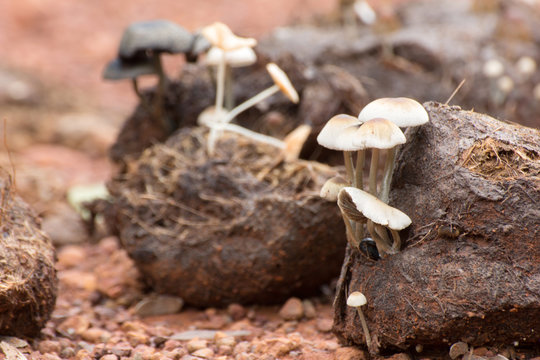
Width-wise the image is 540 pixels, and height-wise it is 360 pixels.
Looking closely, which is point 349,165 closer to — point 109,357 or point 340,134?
point 340,134

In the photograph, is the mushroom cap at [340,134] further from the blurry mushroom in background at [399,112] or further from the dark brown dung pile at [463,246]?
the dark brown dung pile at [463,246]

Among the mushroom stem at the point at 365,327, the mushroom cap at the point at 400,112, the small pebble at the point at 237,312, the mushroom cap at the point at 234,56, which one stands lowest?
the mushroom stem at the point at 365,327

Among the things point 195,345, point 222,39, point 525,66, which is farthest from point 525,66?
point 195,345

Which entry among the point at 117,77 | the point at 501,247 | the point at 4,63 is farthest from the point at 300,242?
the point at 4,63

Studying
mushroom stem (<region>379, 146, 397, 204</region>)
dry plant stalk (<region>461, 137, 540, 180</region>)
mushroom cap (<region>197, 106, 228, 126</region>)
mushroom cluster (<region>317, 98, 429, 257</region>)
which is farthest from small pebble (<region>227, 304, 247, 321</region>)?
dry plant stalk (<region>461, 137, 540, 180</region>)

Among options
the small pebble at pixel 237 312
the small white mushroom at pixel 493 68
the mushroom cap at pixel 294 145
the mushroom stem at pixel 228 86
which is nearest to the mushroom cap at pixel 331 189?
the mushroom cap at pixel 294 145

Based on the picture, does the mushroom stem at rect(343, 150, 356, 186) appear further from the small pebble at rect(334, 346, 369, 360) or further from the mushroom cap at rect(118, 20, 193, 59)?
the mushroom cap at rect(118, 20, 193, 59)
